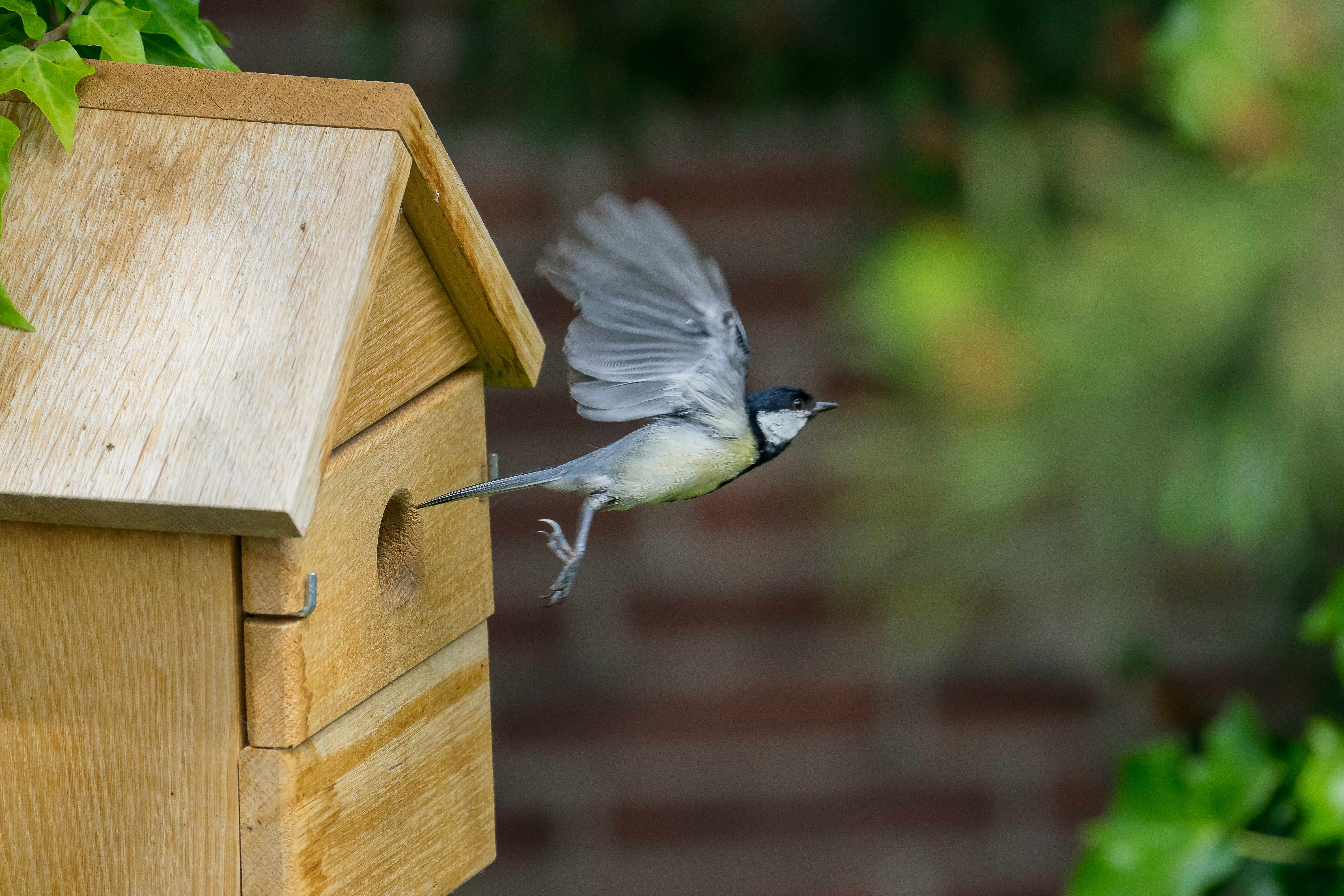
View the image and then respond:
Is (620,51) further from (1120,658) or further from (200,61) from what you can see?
(1120,658)

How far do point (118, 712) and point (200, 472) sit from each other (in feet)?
0.53

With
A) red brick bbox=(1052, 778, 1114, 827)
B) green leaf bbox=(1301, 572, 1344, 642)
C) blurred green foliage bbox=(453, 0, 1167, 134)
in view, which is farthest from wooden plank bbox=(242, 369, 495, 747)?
red brick bbox=(1052, 778, 1114, 827)

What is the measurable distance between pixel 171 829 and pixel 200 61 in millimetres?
414

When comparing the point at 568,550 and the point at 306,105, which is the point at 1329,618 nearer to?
the point at 568,550

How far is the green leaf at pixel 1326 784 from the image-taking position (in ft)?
3.45

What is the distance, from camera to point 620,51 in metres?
1.16

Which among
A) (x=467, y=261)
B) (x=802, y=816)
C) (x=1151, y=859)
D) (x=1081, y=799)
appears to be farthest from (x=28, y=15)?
(x=1081, y=799)

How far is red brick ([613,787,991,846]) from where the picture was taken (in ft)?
5.72

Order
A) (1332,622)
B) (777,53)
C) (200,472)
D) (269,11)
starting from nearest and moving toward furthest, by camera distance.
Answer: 1. (200,472)
2. (1332,622)
3. (777,53)
4. (269,11)

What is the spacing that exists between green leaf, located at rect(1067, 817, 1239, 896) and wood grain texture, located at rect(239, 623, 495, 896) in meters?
0.51

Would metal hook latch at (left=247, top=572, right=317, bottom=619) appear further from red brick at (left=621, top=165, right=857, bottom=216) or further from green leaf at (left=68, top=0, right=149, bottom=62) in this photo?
red brick at (left=621, top=165, right=857, bottom=216)

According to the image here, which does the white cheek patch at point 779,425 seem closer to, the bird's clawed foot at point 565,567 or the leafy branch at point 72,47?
the bird's clawed foot at point 565,567

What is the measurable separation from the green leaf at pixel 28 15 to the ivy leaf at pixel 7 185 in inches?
1.8

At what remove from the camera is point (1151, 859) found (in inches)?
46.7
